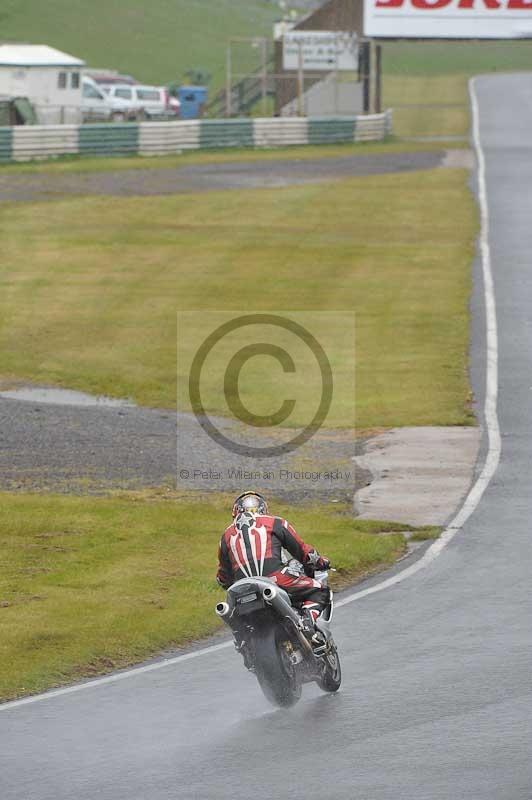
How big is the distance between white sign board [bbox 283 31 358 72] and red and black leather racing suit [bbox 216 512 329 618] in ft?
189

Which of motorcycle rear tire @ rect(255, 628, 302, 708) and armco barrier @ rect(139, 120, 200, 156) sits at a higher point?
armco barrier @ rect(139, 120, 200, 156)

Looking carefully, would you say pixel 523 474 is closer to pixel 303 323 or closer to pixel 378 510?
pixel 378 510

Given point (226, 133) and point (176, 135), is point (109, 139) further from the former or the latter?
point (226, 133)

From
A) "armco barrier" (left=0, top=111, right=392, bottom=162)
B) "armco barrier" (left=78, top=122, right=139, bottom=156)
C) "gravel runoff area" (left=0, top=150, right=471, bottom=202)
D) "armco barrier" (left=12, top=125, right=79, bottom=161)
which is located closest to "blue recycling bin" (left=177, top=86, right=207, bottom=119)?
"armco barrier" (left=0, top=111, right=392, bottom=162)

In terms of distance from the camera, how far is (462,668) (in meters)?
12.7

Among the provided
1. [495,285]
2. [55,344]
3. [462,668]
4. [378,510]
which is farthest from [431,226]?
[462,668]

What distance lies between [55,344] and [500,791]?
2147cm

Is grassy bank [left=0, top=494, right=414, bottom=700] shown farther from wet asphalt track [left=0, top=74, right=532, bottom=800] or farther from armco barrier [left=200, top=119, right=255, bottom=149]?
armco barrier [left=200, top=119, right=255, bottom=149]

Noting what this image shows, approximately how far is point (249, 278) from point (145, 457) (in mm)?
14623

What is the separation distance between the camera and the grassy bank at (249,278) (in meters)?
27.8

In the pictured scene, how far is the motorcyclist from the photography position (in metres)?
11.9

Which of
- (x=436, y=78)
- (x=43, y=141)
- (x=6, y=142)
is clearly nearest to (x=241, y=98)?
(x=43, y=141)

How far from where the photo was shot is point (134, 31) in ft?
378

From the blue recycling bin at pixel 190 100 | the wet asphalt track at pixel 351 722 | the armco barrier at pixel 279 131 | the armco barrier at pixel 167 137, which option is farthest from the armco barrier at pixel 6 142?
the wet asphalt track at pixel 351 722
